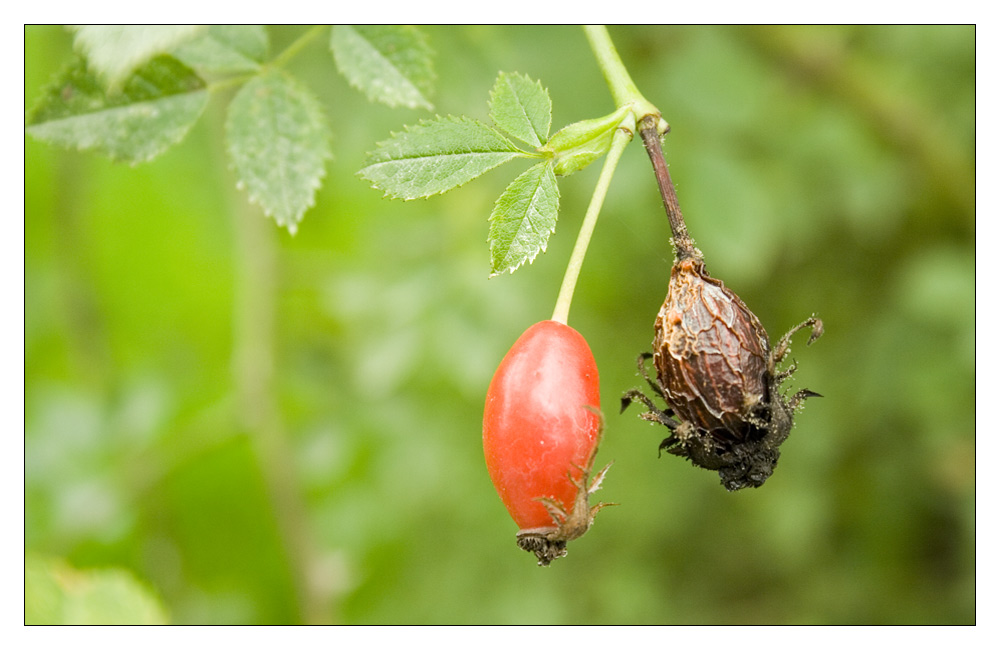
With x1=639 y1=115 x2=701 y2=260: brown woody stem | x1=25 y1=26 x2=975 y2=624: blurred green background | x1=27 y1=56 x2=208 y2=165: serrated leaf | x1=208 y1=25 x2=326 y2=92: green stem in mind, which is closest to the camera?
x1=639 y1=115 x2=701 y2=260: brown woody stem

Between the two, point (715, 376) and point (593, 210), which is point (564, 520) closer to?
point (715, 376)

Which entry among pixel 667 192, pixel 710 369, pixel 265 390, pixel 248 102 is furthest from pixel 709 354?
pixel 265 390

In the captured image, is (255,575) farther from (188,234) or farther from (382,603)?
(188,234)

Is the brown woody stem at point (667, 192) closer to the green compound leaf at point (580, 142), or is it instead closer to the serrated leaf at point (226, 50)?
the green compound leaf at point (580, 142)

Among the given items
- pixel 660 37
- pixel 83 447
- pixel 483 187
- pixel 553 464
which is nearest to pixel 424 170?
pixel 553 464

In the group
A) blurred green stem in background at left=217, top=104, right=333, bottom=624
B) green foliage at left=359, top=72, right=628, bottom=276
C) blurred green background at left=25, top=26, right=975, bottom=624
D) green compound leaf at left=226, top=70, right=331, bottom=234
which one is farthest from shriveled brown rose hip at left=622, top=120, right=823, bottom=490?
blurred green stem in background at left=217, top=104, right=333, bottom=624

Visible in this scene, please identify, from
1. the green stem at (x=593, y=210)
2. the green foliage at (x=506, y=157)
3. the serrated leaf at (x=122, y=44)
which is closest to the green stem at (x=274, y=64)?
the serrated leaf at (x=122, y=44)

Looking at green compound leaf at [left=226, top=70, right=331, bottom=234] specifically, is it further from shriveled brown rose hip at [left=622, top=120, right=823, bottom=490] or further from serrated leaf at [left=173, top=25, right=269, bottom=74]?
shriveled brown rose hip at [left=622, top=120, right=823, bottom=490]
